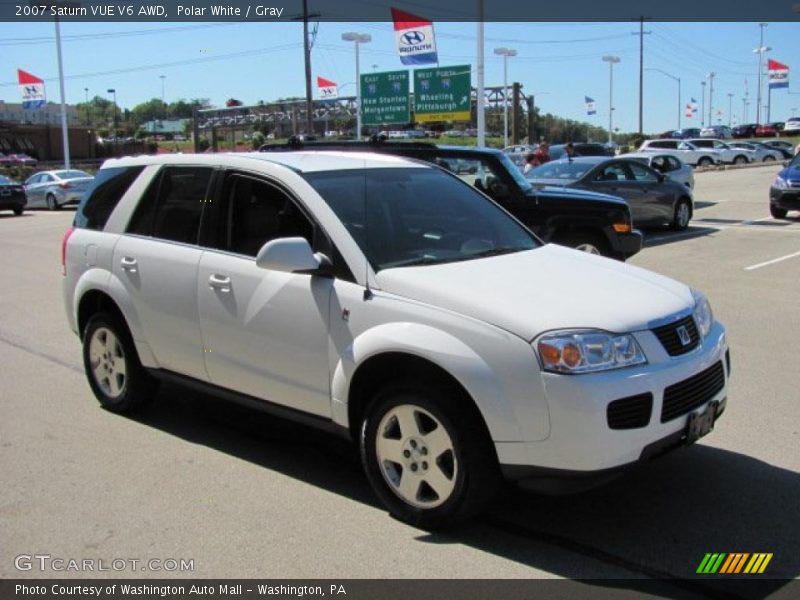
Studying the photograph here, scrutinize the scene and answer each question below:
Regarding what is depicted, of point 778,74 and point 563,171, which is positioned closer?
point 563,171

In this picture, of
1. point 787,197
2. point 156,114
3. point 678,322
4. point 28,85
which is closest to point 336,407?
point 678,322

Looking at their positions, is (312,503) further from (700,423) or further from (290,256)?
(700,423)

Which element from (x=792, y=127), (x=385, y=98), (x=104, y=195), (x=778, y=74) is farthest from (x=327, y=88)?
(x=792, y=127)

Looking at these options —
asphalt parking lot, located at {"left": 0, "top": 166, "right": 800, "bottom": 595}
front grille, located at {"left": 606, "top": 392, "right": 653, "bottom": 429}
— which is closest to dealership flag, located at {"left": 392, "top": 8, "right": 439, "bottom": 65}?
asphalt parking lot, located at {"left": 0, "top": 166, "right": 800, "bottom": 595}

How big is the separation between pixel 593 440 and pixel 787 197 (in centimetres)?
1661

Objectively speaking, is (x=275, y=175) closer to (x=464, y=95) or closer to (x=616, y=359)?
(x=616, y=359)

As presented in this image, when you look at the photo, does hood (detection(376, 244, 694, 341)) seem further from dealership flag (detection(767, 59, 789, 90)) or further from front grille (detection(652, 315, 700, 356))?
dealership flag (detection(767, 59, 789, 90))

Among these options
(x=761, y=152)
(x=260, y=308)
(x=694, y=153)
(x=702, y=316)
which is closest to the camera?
(x=702, y=316)

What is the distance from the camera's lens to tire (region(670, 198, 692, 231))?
16.6 metres

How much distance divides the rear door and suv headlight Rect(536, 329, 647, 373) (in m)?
2.31

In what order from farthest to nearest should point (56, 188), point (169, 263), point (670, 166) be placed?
point (56, 188), point (670, 166), point (169, 263)

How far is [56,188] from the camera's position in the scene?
29.7 metres

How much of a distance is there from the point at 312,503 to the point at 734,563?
205 cm

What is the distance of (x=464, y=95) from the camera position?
30.3m
